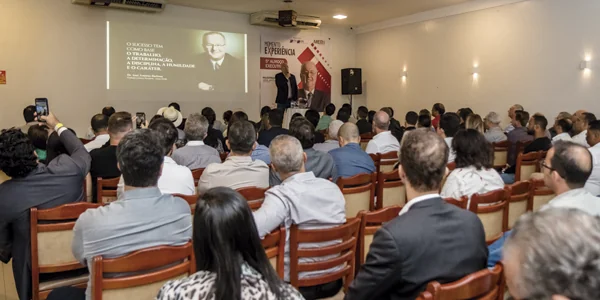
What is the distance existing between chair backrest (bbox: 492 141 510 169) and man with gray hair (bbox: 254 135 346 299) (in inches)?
175

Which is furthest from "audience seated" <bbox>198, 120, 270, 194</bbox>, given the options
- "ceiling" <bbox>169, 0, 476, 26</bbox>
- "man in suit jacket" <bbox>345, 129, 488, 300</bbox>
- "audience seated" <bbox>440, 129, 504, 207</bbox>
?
"ceiling" <bbox>169, 0, 476, 26</bbox>

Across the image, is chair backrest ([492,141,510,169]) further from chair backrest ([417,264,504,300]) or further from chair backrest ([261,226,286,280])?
chair backrest ([417,264,504,300])

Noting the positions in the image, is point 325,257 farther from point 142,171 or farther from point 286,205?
point 142,171

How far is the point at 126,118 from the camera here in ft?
13.4

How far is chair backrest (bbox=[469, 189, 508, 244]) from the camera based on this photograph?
2.88 meters

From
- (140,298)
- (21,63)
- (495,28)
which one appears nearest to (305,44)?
(495,28)

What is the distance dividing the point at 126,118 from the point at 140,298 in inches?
→ 98.9

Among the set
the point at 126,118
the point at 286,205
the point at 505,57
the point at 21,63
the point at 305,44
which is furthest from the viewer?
the point at 305,44

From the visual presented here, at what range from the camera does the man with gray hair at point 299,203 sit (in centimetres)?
249

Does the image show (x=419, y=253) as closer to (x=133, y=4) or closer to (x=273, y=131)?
(x=273, y=131)

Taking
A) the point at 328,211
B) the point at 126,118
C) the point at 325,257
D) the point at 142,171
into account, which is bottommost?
the point at 325,257

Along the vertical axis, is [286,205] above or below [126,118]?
below

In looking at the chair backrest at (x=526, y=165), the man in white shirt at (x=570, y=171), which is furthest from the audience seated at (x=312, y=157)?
the chair backrest at (x=526, y=165)

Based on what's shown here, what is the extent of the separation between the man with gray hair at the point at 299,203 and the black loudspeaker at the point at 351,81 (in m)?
10.3
